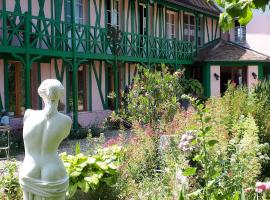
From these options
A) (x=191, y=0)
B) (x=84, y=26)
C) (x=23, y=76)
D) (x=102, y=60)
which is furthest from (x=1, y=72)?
(x=191, y=0)

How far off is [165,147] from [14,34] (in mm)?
8502

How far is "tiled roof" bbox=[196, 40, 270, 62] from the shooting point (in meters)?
25.5

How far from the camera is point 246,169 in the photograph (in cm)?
488

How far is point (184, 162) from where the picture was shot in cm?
506

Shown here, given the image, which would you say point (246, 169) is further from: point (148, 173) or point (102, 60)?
point (102, 60)

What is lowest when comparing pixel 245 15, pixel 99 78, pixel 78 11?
pixel 99 78

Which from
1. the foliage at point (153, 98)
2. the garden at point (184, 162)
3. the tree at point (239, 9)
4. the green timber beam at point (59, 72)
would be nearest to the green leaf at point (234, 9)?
the tree at point (239, 9)

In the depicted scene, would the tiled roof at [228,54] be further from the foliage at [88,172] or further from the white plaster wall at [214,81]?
the foliage at [88,172]

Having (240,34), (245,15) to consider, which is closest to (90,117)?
(245,15)

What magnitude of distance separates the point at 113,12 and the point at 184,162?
48.6 ft

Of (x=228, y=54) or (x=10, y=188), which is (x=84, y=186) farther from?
(x=228, y=54)

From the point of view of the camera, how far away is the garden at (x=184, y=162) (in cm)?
443

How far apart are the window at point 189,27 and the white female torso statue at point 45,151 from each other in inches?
885

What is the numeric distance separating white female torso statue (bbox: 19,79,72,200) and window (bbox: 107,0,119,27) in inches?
611
